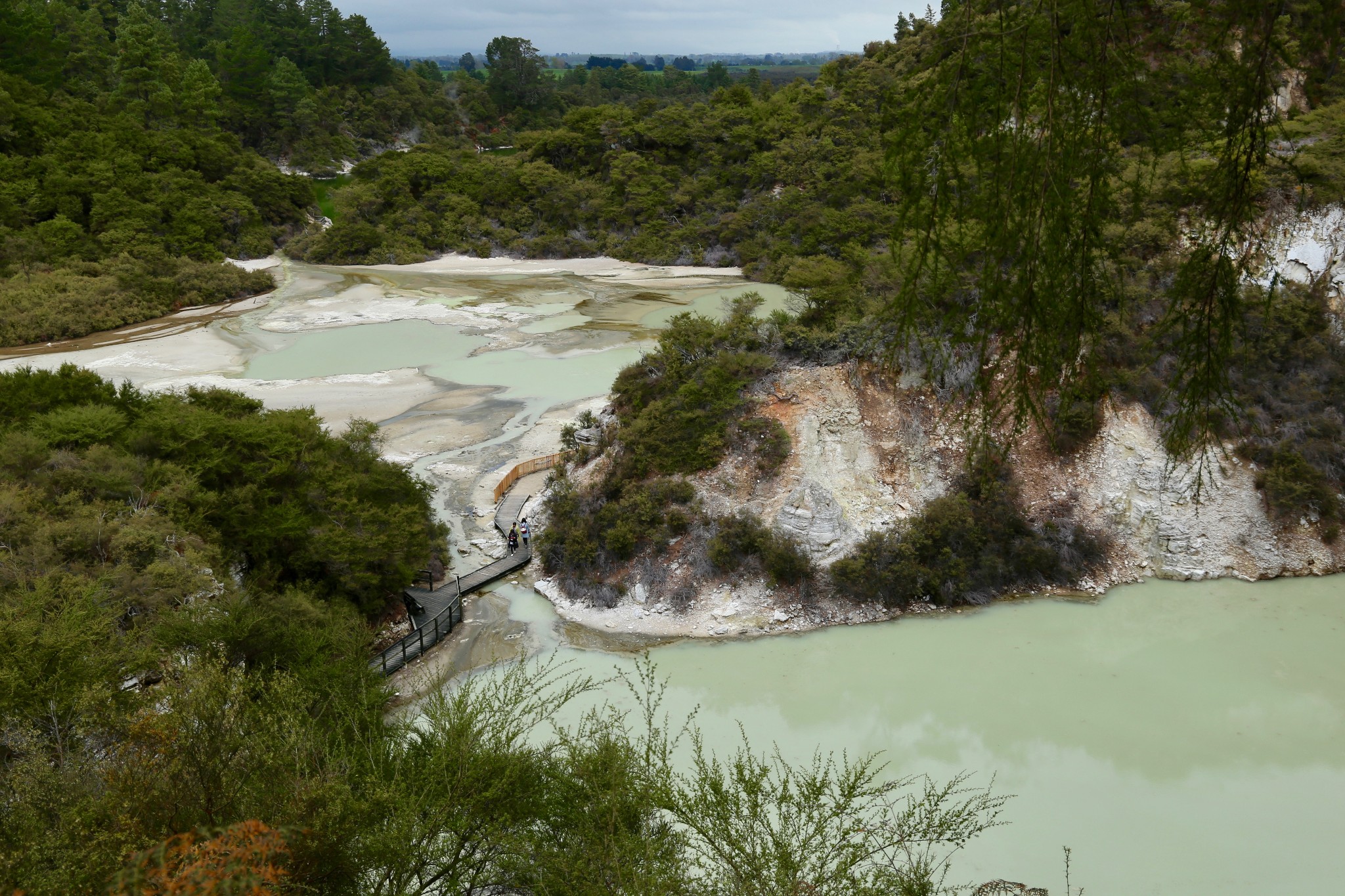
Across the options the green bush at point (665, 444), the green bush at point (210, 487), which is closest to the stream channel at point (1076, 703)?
the green bush at point (665, 444)

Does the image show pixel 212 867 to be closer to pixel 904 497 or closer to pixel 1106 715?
pixel 1106 715

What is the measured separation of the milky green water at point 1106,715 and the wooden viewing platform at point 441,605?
998 mm

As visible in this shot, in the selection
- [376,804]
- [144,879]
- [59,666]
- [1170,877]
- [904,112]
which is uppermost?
[904,112]

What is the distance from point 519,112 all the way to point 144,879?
262 feet

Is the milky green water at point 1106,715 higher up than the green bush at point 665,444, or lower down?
lower down

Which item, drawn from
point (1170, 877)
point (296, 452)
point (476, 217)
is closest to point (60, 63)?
point (476, 217)

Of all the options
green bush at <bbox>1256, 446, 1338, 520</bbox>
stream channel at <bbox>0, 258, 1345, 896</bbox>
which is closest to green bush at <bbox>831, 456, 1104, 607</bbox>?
stream channel at <bbox>0, 258, 1345, 896</bbox>

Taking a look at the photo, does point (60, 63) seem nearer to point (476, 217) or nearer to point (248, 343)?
point (476, 217)

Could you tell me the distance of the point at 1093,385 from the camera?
9.36ft

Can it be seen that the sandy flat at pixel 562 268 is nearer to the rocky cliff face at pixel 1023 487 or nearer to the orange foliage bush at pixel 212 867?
the rocky cliff face at pixel 1023 487

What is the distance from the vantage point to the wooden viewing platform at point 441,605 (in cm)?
1380

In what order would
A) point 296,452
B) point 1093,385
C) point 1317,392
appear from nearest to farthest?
point 1093,385 < point 296,452 < point 1317,392

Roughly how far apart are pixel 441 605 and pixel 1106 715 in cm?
1056

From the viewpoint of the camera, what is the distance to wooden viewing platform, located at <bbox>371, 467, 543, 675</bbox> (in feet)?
45.3
